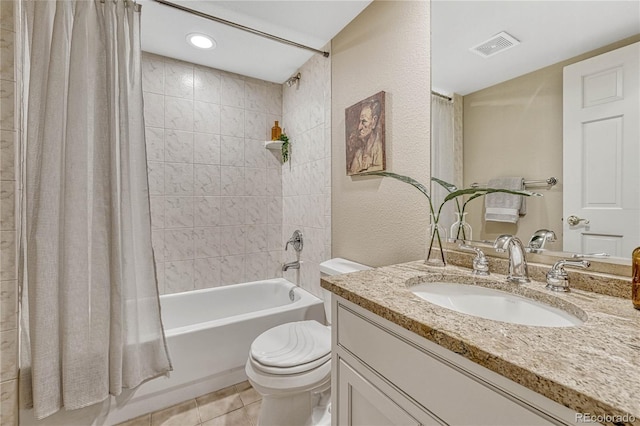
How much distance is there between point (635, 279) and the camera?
26.4 inches

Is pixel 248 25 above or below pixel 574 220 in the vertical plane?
above

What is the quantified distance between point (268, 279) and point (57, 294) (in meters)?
1.63

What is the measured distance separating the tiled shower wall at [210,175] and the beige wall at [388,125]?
37.0 inches

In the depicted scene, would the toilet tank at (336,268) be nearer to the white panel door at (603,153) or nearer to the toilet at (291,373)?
the toilet at (291,373)

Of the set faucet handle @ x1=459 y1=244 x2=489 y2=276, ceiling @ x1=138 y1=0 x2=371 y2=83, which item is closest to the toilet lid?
faucet handle @ x1=459 y1=244 x2=489 y2=276

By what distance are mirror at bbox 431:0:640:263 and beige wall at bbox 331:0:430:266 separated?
0.10m

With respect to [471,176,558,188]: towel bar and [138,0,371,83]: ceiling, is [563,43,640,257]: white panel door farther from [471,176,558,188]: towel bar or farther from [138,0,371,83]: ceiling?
[138,0,371,83]: ceiling

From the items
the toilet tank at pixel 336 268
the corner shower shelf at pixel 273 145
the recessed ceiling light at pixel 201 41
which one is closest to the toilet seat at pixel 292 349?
the toilet tank at pixel 336 268

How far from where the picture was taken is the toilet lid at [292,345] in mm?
1292

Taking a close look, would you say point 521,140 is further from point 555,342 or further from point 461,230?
point 555,342

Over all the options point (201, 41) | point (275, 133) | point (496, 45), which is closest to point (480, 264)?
point (496, 45)

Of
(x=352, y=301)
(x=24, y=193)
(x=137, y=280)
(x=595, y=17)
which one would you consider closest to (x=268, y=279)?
(x=137, y=280)

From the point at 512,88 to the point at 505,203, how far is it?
40 centimetres

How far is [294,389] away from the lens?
123cm
